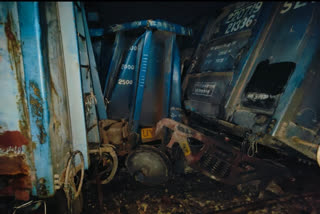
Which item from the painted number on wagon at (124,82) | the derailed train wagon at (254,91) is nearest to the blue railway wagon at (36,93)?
the painted number on wagon at (124,82)

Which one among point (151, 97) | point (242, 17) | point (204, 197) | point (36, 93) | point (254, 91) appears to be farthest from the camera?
point (151, 97)

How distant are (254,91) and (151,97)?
4.59ft

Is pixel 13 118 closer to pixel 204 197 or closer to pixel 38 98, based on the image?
pixel 38 98

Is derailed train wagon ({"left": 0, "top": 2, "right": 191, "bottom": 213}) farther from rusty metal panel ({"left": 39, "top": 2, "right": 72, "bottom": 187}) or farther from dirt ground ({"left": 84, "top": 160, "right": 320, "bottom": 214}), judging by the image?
dirt ground ({"left": 84, "top": 160, "right": 320, "bottom": 214})

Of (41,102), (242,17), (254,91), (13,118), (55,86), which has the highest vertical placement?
(242,17)

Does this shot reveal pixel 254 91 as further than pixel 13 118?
Yes

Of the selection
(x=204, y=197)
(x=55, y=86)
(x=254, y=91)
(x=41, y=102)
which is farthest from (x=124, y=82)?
(x=204, y=197)

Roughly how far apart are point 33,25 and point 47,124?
2.19 ft

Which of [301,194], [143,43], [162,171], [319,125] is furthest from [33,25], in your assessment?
[301,194]

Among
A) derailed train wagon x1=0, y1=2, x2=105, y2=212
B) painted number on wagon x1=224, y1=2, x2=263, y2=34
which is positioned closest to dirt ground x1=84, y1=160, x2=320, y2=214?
derailed train wagon x1=0, y1=2, x2=105, y2=212

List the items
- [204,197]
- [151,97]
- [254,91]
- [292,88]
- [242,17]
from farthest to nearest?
[151,97] → [242,17] → [204,197] → [254,91] → [292,88]

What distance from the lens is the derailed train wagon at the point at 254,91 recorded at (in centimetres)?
152

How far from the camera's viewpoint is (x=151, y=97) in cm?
261

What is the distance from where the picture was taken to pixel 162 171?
2109mm
